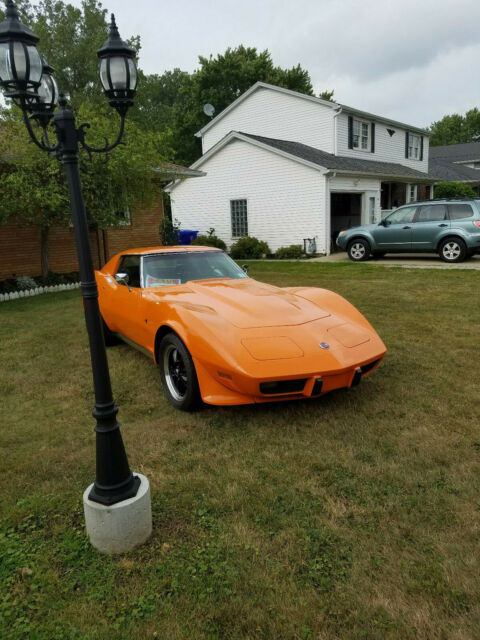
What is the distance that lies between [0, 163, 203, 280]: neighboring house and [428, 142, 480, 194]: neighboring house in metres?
23.6

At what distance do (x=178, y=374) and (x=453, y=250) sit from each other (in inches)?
453

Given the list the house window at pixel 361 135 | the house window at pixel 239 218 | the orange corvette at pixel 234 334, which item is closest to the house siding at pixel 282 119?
the house window at pixel 361 135

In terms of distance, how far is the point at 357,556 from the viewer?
2.22 metres

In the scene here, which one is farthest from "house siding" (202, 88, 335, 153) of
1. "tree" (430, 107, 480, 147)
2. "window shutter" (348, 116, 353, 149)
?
"tree" (430, 107, 480, 147)

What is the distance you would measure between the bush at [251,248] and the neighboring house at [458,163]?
1954cm

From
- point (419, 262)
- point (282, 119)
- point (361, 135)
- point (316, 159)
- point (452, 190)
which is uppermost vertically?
point (282, 119)

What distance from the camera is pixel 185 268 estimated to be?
507 cm

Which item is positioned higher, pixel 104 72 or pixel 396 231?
pixel 104 72

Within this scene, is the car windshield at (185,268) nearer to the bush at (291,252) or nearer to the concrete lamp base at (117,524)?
the concrete lamp base at (117,524)

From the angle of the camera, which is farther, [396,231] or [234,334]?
[396,231]

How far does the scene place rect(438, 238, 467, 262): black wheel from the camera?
1287 cm

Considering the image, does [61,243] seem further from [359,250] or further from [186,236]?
[359,250]

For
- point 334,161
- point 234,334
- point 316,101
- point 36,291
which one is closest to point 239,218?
point 334,161

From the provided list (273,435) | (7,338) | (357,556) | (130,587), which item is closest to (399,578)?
(357,556)
